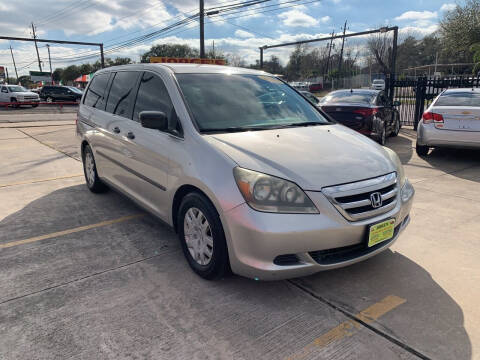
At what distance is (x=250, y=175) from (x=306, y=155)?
529 mm

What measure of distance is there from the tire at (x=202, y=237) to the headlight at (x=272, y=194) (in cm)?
34

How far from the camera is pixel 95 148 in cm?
494

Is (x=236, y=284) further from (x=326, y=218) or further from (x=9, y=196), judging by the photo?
(x=9, y=196)

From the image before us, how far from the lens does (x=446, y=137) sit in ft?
24.0

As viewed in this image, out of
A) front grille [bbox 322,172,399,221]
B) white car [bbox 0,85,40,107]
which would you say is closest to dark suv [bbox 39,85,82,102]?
white car [bbox 0,85,40,107]

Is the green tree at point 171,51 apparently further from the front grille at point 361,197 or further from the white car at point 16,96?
the front grille at point 361,197

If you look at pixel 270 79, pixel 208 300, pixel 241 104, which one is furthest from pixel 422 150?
pixel 208 300

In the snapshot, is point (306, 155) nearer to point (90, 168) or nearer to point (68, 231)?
point (68, 231)

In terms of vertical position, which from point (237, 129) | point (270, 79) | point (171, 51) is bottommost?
point (237, 129)

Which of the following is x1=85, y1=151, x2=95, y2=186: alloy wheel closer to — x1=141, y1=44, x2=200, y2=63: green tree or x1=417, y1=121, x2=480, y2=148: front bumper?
x1=417, y1=121, x2=480, y2=148: front bumper

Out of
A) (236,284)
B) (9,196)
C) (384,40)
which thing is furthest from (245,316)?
(384,40)

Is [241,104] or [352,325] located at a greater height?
[241,104]

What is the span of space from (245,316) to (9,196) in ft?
14.5

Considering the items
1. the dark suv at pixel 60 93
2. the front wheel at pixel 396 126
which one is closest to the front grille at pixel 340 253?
the front wheel at pixel 396 126
